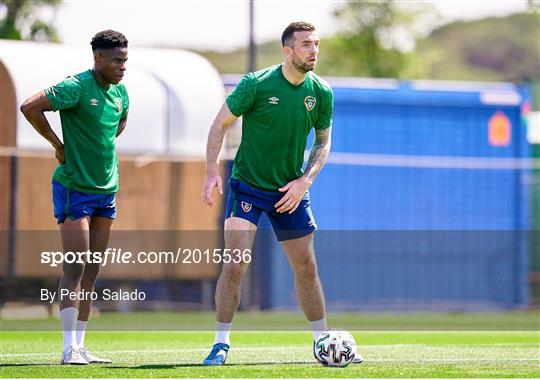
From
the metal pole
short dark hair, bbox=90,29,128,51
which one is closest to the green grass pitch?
short dark hair, bbox=90,29,128,51

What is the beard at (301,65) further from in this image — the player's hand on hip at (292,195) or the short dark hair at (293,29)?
the player's hand on hip at (292,195)

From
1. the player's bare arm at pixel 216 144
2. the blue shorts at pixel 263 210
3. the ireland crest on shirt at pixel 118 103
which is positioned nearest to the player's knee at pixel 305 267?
the blue shorts at pixel 263 210

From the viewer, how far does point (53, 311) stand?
1891 cm

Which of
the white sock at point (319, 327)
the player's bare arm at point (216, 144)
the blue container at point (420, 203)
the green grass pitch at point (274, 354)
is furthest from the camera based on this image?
the blue container at point (420, 203)

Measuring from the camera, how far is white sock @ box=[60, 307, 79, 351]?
10.1 metres

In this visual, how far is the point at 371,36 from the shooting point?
53.8m

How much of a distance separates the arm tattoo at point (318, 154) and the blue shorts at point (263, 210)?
0.27 m

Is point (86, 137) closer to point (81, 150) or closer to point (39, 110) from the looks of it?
point (81, 150)

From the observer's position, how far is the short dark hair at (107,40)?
33.6 feet

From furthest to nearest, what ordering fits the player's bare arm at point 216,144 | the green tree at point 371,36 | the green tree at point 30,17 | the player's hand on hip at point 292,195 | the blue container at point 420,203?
the green tree at point 371,36
the green tree at point 30,17
the blue container at point 420,203
the player's hand on hip at point 292,195
the player's bare arm at point 216,144

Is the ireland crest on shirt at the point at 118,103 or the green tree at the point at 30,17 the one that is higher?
the green tree at the point at 30,17

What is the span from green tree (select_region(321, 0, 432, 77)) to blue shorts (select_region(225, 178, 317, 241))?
134 feet

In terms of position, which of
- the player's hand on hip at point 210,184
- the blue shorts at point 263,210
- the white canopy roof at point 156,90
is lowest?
the blue shorts at point 263,210

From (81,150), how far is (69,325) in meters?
1.29
